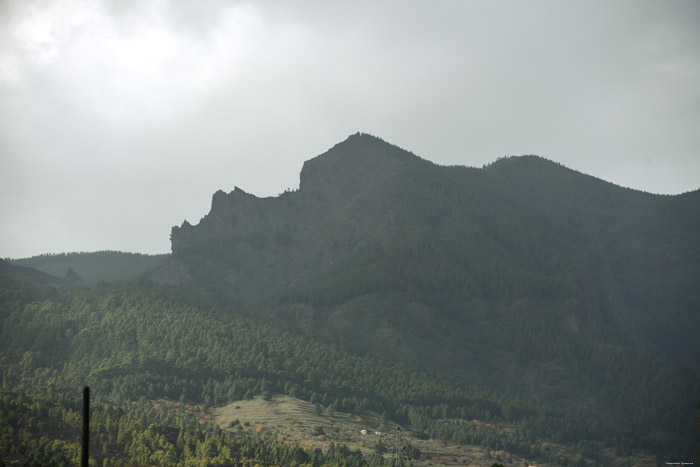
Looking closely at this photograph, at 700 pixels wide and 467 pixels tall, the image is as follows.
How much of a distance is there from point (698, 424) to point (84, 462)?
65541 mm

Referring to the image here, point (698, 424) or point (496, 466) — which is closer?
point (698, 424)

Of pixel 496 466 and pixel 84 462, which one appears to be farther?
pixel 496 466

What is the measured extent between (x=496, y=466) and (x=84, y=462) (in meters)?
55.3

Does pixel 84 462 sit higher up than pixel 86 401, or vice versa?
pixel 86 401

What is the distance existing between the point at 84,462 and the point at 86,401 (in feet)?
22.0

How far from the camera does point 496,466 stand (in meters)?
134

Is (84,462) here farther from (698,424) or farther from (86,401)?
(698,424)

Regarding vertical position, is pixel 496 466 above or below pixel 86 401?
below

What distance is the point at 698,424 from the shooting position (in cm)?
10469

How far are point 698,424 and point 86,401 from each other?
65.0 metres

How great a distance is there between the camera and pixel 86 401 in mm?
108375

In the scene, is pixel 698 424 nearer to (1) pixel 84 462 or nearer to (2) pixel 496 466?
(2) pixel 496 466

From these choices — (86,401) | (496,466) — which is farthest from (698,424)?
(86,401)

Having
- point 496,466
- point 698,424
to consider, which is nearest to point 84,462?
point 496,466
